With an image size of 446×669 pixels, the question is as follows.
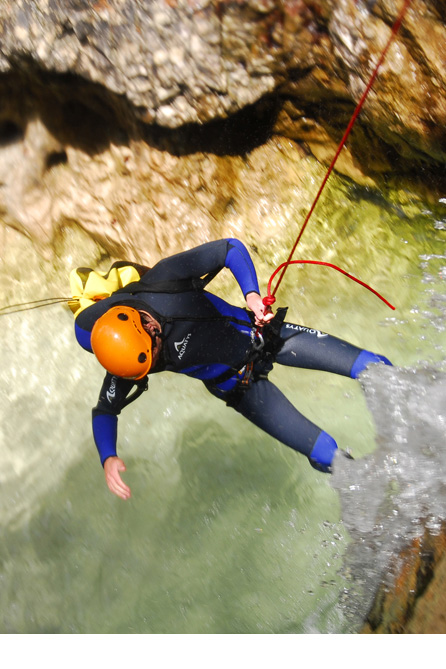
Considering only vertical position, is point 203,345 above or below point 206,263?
below

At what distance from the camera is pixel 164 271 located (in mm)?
2508

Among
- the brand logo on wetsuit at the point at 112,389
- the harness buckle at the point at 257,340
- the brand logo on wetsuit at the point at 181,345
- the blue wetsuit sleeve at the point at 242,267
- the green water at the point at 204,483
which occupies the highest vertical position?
the blue wetsuit sleeve at the point at 242,267

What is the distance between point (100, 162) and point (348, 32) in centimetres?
167

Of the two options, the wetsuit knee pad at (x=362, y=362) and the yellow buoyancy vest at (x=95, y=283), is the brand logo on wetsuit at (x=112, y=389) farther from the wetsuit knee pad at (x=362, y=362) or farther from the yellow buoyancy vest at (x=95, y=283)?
the wetsuit knee pad at (x=362, y=362)

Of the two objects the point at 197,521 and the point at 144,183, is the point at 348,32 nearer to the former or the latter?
the point at 144,183

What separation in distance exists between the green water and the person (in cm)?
75

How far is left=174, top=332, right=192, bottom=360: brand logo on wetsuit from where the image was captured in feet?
8.04

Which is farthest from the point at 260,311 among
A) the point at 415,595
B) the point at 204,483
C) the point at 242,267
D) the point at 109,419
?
the point at 204,483

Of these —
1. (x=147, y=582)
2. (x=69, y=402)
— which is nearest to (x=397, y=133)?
(x=69, y=402)

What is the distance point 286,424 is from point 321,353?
389mm

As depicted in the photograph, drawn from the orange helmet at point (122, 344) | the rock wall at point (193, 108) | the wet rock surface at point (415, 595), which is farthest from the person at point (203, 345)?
the rock wall at point (193, 108)

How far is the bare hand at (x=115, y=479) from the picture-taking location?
2398 mm

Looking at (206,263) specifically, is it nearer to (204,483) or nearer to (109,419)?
(109,419)

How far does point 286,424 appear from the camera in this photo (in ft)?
8.72
